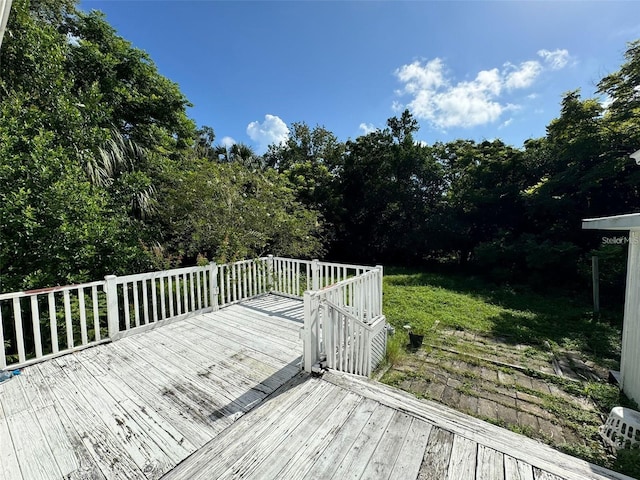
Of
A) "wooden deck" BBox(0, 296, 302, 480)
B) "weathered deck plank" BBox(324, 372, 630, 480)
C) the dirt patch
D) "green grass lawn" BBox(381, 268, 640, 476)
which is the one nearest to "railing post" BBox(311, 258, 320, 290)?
"wooden deck" BBox(0, 296, 302, 480)

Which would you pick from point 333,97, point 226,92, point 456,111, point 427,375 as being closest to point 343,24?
point 333,97

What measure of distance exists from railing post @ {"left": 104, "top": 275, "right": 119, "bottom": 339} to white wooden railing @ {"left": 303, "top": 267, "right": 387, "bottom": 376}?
2485 mm

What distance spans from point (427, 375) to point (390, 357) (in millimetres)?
603

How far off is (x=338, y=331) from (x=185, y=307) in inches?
105

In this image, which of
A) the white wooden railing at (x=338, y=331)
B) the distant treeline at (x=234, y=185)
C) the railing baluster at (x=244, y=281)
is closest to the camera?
the white wooden railing at (x=338, y=331)

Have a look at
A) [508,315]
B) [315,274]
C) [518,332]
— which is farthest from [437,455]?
[508,315]

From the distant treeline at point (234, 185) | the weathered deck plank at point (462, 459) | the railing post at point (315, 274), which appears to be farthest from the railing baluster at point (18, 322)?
the weathered deck plank at point (462, 459)

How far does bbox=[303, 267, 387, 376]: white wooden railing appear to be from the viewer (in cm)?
276

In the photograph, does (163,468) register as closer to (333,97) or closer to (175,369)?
(175,369)

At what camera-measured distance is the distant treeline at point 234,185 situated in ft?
12.4

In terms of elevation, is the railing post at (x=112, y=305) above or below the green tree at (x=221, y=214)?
below

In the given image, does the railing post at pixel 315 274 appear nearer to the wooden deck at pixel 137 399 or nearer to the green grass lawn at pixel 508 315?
the wooden deck at pixel 137 399

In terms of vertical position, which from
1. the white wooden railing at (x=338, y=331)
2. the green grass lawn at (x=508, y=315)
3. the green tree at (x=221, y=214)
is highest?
the green tree at (x=221, y=214)

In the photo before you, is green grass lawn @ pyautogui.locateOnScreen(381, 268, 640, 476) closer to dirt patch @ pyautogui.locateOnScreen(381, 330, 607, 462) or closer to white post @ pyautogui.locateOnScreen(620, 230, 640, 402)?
dirt patch @ pyautogui.locateOnScreen(381, 330, 607, 462)
